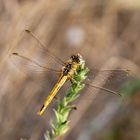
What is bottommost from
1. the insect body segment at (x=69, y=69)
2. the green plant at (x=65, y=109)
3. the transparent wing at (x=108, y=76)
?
the green plant at (x=65, y=109)

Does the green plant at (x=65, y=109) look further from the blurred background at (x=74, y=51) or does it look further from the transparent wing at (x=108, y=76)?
the blurred background at (x=74, y=51)

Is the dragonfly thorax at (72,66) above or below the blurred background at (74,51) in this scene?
below

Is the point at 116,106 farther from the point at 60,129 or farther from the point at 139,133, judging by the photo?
the point at 60,129

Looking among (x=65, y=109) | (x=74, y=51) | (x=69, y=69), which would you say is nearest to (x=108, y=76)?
(x=69, y=69)

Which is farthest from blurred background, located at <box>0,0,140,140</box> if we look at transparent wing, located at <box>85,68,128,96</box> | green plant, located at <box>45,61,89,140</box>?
green plant, located at <box>45,61,89,140</box>

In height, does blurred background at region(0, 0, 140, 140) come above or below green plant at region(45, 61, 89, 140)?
above

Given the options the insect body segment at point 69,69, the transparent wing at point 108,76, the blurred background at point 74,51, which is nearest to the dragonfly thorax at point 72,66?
the insect body segment at point 69,69

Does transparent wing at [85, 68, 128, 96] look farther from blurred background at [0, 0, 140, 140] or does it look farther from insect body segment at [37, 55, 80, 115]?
blurred background at [0, 0, 140, 140]

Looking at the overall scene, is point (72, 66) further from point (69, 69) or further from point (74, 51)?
point (74, 51)

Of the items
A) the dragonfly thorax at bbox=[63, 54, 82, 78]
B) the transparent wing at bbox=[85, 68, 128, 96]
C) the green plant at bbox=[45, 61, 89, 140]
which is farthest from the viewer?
the transparent wing at bbox=[85, 68, 128, 96]

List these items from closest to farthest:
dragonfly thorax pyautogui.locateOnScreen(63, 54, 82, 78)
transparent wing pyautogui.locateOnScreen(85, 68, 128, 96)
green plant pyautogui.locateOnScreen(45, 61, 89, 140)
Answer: green plant pyautogui.locateOnScreen(45, 61, 89, 140), dragonfly thorax pyautogui.locateOnScreen(63, 54, 82, 78), transparent wing pyautogui.locateOnScreen(85, 68, 128, 96)
